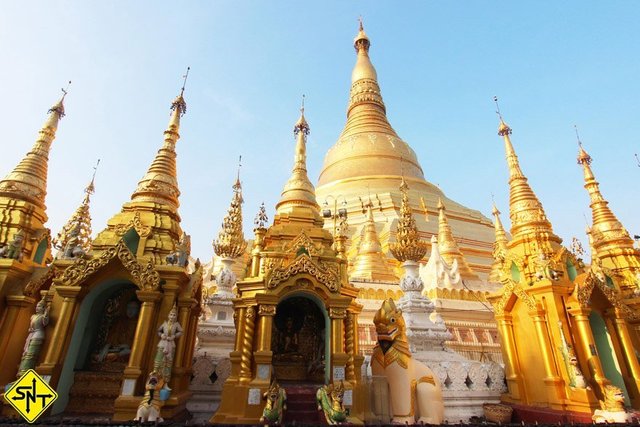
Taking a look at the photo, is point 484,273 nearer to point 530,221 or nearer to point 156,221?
point 530,221

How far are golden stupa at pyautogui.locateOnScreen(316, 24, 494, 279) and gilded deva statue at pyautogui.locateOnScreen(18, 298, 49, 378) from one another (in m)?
17.5

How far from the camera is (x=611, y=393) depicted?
21.6 feet

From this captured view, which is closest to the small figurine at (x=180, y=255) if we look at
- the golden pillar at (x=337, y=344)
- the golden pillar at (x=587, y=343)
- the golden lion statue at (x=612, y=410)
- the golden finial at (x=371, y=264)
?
the golden pillar at (x=337, y=344)

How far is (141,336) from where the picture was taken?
252 inches

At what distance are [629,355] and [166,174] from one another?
1167 centimetres

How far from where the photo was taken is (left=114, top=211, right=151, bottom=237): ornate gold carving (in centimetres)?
771

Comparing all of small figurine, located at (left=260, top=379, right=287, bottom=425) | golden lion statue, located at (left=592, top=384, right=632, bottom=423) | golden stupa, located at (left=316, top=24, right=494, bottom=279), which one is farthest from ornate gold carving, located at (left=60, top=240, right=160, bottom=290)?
golden stupa, located at (left=316, top=24, right=494, bottom=279)

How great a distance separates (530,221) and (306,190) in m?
6.28

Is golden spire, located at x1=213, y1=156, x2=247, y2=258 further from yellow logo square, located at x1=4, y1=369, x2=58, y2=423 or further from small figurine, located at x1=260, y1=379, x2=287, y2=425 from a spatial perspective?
yellow logo square, located at x1=4, y1=369, x2=58, y2=423

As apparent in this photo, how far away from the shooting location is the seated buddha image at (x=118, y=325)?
7.21m

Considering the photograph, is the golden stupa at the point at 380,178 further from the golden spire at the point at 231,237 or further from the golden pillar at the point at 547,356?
the golden pillar at the point at 547,356

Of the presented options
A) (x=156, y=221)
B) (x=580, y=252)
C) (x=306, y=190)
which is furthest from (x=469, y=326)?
(x=156, y=221)

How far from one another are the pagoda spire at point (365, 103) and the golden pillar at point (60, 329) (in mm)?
27430

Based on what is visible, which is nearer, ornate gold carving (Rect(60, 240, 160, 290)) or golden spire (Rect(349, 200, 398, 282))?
ornate gold carving (Rect(60, 240, 160, 290))
